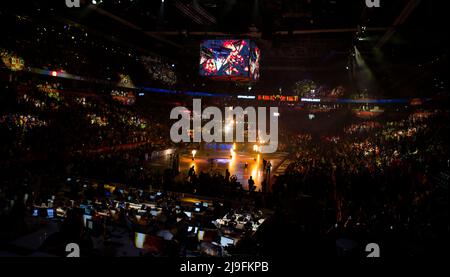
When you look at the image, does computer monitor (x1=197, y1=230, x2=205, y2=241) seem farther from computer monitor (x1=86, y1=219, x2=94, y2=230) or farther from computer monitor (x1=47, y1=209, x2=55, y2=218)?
computer monitor (x1=47, y1=209, x2=55, y2=218)

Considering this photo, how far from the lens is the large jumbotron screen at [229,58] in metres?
13.5

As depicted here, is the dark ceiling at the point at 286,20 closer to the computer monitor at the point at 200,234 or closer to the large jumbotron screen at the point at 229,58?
the large jumbotron screen at the point at 229,58

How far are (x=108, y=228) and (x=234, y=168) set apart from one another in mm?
12788

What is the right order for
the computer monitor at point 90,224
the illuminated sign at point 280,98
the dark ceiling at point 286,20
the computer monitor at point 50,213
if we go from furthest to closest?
1. the illuminated sign at point 280,98
2. the dark ceiling at point 286,20
3. the computer monitor at point 50,213
4. the computer monitor at point 90,224

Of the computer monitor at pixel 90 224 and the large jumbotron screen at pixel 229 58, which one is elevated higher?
the large jumbotron screen at pixel 229 58

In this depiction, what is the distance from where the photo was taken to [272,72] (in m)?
38.1

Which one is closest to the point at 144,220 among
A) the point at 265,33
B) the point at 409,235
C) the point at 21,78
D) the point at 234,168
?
the point at 409,235

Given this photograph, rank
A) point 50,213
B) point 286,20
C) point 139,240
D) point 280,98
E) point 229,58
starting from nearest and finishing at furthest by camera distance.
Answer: point 139,240
point 50,213
point 286,20
point 229,58
point 280,98

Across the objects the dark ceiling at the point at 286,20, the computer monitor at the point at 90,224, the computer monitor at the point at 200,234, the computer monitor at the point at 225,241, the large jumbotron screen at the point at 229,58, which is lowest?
→ the computer monitor at the point at 225,241

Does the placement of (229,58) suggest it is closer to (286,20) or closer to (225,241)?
(286,20)

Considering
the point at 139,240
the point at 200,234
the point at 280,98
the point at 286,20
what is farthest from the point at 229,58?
the point at 280,98

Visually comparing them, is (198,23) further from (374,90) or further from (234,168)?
(374,90)

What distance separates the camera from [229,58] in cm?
1370

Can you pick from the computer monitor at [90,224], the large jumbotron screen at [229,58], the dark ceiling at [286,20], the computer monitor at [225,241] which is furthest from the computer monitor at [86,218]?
the large jumbotron screen at [229,58]
